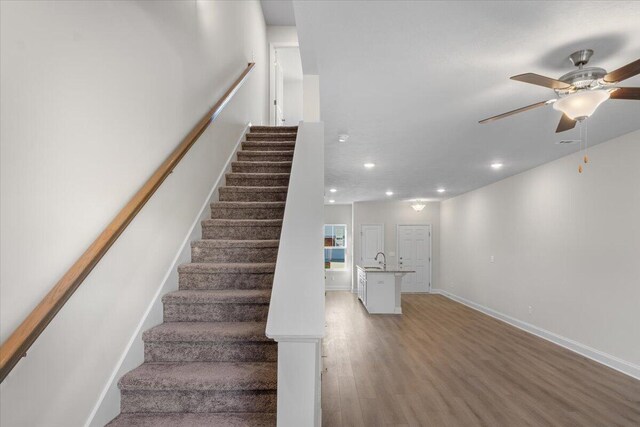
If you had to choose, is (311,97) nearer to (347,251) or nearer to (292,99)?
(292,99)

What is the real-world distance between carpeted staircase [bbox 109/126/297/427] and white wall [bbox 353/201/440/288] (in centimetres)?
713

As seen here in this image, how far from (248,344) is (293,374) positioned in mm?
788

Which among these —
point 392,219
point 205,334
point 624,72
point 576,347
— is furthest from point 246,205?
point 392,219

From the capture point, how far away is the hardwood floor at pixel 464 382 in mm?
3037

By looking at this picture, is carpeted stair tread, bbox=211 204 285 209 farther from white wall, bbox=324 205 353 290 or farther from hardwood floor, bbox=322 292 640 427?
white wall, bbox=324 205 353 290

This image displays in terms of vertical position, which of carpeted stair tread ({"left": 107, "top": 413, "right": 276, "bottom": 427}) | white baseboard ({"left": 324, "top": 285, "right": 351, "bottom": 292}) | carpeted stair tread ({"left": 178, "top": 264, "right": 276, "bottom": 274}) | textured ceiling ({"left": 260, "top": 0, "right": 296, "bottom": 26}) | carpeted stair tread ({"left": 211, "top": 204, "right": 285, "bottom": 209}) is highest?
textured ceiling ({"left": 260, "top": 0, "right": 296, "bottom": 26})

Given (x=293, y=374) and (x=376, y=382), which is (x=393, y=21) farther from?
(x=376, y=382)

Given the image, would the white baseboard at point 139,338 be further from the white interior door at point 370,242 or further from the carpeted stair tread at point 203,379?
the white interior door at point 370,242

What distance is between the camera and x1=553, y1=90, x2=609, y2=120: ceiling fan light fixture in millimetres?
2209

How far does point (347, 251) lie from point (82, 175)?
379 inches

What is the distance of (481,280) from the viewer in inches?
295

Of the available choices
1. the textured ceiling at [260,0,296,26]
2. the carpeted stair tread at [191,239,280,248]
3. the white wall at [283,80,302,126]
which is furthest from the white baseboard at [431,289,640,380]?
the textured ceiling at [260,0,296,26]

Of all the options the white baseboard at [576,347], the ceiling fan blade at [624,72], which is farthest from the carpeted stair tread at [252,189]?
the white baseboard at [576,347]

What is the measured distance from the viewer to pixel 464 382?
3736 mm
